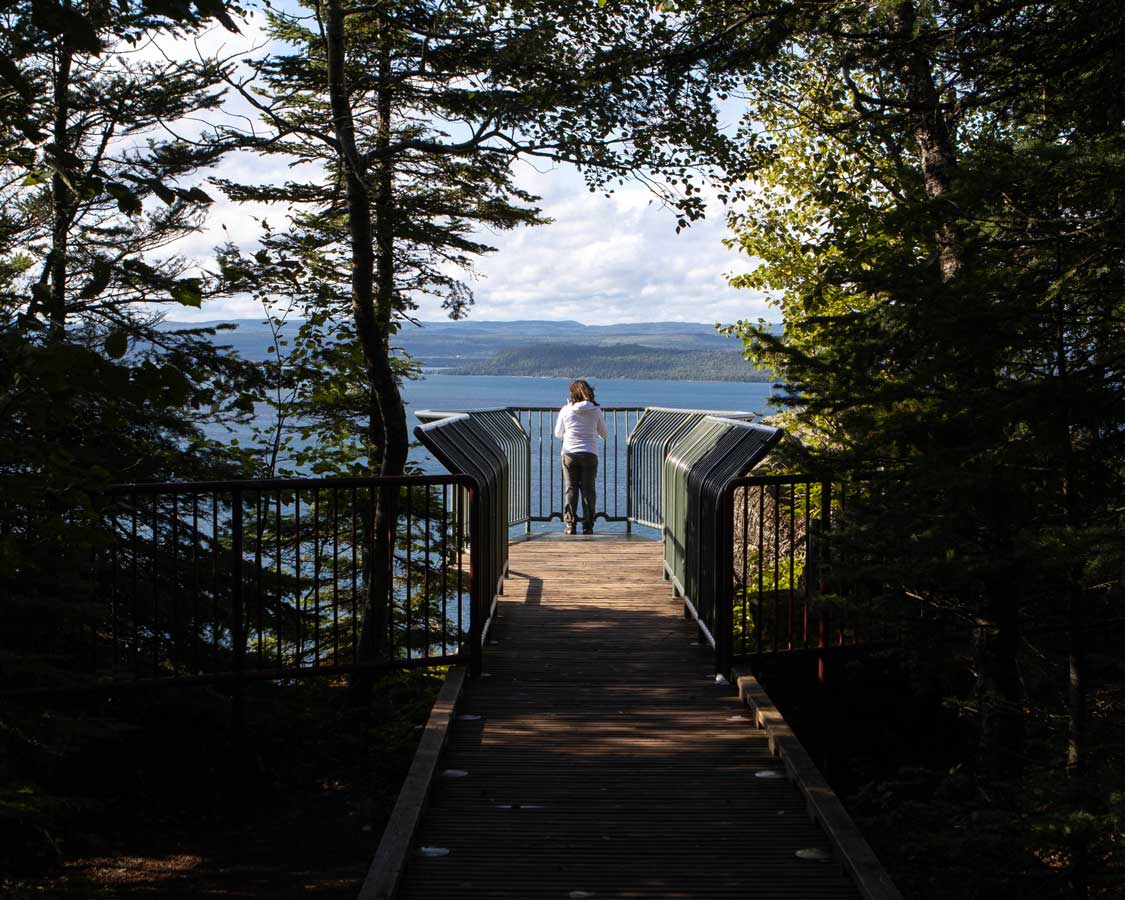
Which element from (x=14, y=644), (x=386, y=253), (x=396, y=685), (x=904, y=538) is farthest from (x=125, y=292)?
(x=904, y=538)

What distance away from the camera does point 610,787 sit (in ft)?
17.7

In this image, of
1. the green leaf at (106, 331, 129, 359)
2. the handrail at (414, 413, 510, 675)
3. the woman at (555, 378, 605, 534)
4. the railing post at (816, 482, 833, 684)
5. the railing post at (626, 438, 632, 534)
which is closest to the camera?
the green leaf at (106, 331, 129, 359)

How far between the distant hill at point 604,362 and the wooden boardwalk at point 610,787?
4820 centimetres

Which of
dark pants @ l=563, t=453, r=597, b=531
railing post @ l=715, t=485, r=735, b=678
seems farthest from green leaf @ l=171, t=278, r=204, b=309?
dark pants @ l=563, t=453, r=597, b=531

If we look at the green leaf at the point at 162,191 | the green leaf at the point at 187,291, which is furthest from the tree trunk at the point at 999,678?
the green leaf at the point at 162,191

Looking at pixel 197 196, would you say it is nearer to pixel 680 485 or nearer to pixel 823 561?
pixel 823 561

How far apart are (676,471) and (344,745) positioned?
3.31 metres

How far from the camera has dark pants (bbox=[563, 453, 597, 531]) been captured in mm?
13195

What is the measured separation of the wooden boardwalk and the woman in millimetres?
4581

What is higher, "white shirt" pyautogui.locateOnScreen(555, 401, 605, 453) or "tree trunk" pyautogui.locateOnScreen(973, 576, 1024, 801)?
"white shirt" pyautogui.locateOnScreen(555, 401, 605, 453)

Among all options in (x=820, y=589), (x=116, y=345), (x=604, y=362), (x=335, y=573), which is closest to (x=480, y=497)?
(x=335, y=573)

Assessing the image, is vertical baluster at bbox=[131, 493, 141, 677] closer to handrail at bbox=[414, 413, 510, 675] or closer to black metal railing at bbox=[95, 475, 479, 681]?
black metal railing at bbox=[95, 475, 479, 681]

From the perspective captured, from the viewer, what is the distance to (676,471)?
9133 millimetres

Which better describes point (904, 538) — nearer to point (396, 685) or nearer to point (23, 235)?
point (396, 685)
